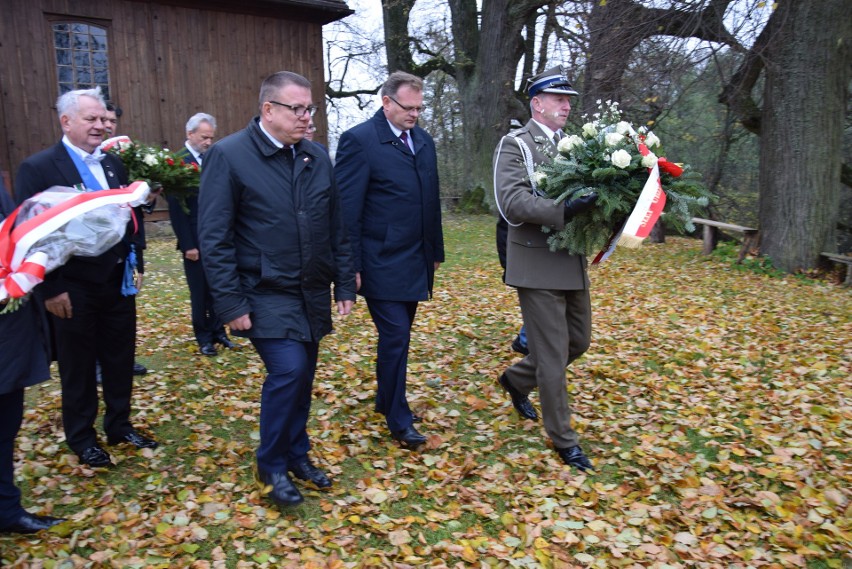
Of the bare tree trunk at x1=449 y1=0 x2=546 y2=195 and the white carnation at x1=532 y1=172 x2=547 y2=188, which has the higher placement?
the bare tree trunk at x1=449 y1=0 x2=546 y2=195

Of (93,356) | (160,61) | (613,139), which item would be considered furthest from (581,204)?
(160,61)

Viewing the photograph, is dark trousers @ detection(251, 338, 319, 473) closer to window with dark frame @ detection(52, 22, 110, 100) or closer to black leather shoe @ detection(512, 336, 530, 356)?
black leather shoe @ detection(512, 336, 530, 356)

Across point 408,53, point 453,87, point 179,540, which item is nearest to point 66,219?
point 179,540

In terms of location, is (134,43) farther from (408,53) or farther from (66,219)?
(66,219)

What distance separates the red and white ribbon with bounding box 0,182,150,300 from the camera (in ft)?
10.2

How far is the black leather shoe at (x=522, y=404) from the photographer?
5094mm

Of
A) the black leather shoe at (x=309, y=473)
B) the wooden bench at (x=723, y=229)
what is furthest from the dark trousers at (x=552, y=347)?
the wooden bench at (x=723, y=229)

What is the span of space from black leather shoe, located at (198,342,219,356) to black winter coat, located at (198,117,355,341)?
3.28 metres

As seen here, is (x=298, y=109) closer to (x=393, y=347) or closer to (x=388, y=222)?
(x=388, y=222)

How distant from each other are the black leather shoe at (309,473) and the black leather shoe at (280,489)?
26 cm

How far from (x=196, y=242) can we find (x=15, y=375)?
3266 millimetres

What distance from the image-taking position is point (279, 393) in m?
3.72

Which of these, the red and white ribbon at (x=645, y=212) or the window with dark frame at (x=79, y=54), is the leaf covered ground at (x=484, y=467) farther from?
the window with dark frame at (x=79, y=54)

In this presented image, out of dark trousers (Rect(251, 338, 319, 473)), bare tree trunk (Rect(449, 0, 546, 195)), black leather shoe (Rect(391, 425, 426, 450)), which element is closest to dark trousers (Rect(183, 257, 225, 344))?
black leather shoe (Rect(391, 425, 426, 450))
